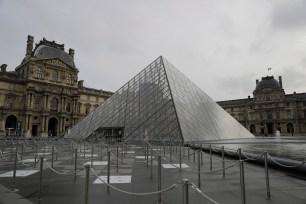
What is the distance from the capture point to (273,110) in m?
74.1

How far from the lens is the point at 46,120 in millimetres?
48312

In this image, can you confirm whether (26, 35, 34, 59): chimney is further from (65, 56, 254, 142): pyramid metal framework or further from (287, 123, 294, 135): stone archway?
(287, 123, 294, 135): stone archway

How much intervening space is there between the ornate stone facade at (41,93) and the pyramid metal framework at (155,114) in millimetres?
27199

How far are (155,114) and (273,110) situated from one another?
66350mm

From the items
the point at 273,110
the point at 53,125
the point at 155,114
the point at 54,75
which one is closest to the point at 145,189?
the point at 155,114

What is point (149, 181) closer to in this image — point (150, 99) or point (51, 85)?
point (150, 99)

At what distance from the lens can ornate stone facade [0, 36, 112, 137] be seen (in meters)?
45.7

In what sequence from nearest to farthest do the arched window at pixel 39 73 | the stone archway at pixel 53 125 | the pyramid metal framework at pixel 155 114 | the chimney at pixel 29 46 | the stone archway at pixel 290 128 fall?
the pyramid metal framework at pixel 155 114 → the arched window at pixel 39 73 → the chimney at pixel 29 46 → the stone archway at pixel 53 125 → the stone archway at pixel 290 128

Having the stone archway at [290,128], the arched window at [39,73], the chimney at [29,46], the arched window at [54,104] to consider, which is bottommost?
the stone archway at [290,128]

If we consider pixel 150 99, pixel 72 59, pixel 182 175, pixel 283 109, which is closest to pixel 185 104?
pixel 150 99

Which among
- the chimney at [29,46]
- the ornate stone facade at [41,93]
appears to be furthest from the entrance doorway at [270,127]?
the chimney at [29,46]

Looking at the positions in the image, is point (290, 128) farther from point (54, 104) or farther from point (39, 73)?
point (39, 73)

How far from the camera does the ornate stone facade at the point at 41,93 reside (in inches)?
1800

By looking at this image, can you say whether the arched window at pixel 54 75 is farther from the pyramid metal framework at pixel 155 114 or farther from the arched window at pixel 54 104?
the pyramid metal framework at pixel 155 114
